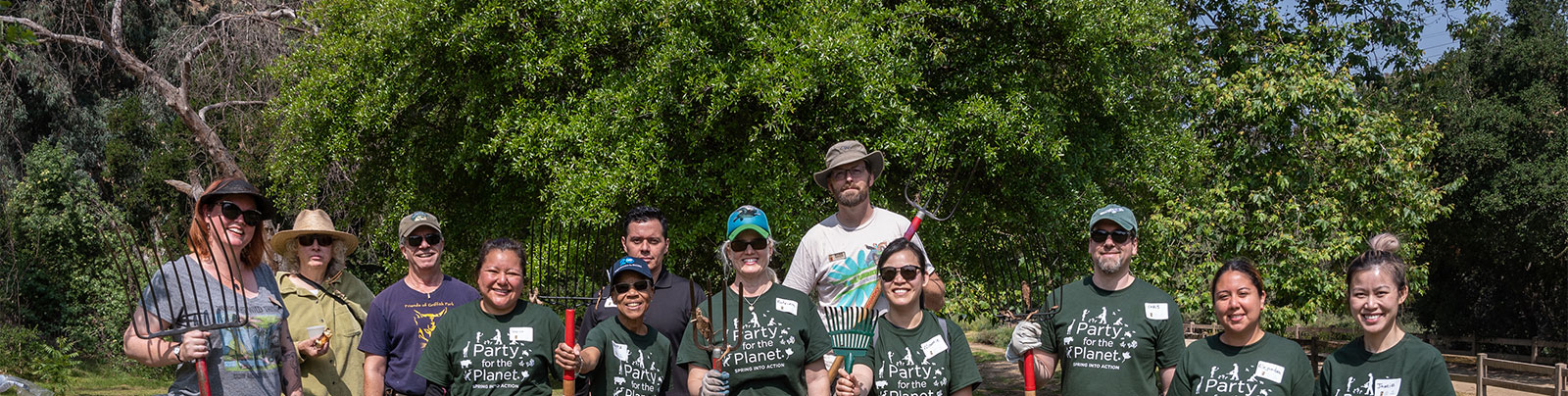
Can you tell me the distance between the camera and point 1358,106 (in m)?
15.0

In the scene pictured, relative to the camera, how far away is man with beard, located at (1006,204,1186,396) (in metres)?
4.43

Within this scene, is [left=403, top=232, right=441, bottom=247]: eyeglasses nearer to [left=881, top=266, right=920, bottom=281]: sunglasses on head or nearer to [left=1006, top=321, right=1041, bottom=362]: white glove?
Result: [left=881, top=266, right=920, bottom=281]: sunglasses on head

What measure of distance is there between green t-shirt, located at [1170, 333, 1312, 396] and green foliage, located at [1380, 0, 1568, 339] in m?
19.1

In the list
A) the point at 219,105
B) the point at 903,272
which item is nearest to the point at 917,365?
the point at 903,272

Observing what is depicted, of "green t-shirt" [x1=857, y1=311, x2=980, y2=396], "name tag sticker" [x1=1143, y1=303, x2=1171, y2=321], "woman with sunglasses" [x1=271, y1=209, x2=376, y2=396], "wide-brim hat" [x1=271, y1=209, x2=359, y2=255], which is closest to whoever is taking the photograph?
"green t-shirt" [x1=857, y1=311, x2=980, y2=396]

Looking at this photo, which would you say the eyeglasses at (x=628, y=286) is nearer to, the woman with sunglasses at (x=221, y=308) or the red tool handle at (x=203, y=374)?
the woman with sunglasses at (x=221, y=308)

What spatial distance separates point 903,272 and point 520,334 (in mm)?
1512

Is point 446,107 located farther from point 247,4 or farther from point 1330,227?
point 1330,227

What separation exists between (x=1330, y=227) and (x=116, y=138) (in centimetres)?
2211

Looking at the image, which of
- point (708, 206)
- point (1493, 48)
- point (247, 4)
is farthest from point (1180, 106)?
point (1493, 48)

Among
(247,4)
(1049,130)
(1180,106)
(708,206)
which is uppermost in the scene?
(247,4)

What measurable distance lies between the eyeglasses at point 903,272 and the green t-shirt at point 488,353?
137 centimetres

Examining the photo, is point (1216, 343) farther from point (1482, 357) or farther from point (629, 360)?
point (1482, 357)

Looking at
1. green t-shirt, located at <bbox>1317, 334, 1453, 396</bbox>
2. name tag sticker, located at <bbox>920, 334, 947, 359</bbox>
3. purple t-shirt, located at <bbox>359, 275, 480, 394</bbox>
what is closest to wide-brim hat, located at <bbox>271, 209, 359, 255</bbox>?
purple t-shirt, located at <bbox>359, 275, 480, 394</bbox>
